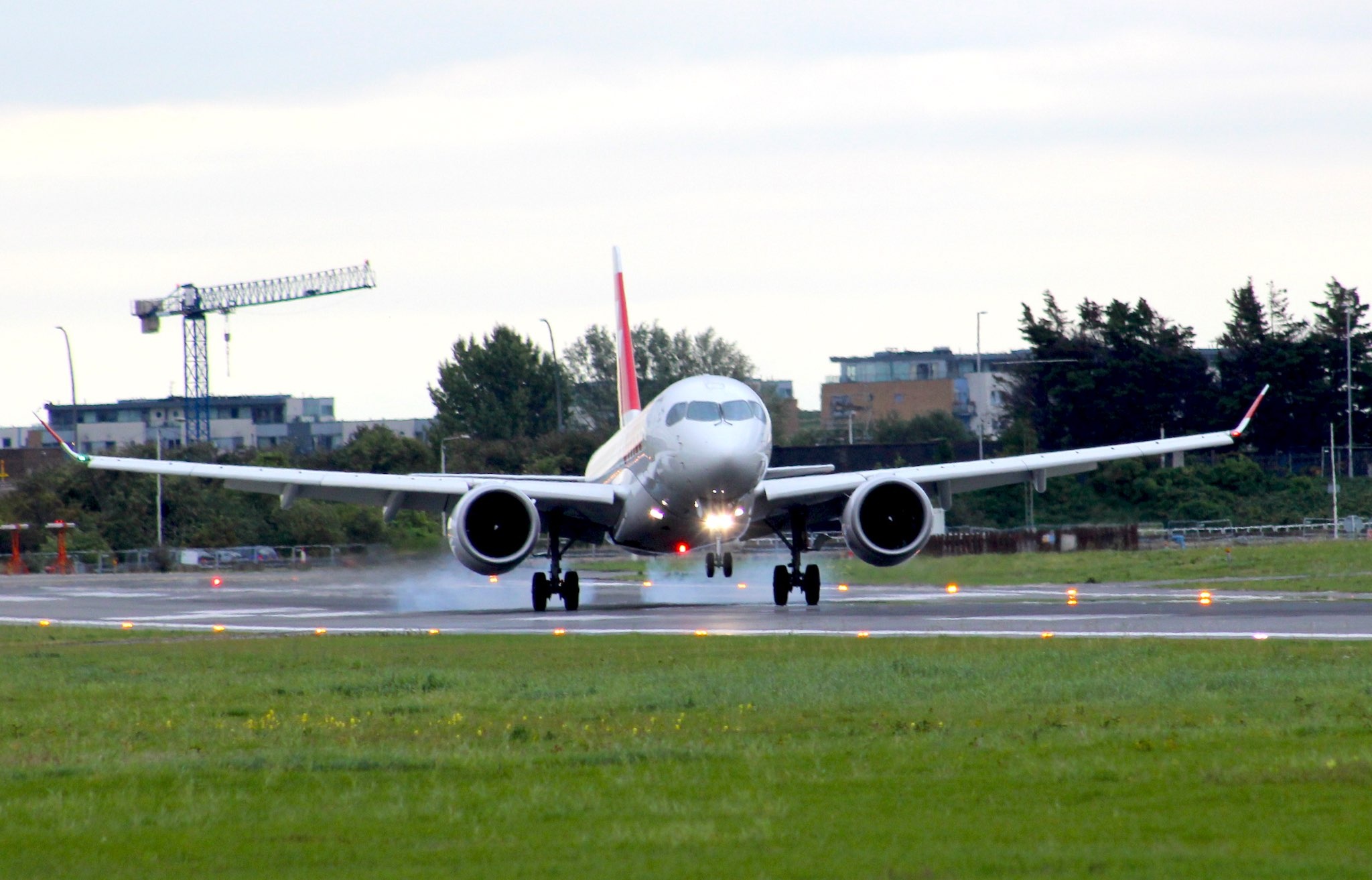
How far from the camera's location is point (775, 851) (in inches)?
292

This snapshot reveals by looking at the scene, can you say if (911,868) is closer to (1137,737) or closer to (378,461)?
(1137,737)

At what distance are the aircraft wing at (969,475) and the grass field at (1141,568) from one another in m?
3.22

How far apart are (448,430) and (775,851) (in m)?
110

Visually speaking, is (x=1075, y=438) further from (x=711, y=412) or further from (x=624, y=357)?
(x=711, y=412)

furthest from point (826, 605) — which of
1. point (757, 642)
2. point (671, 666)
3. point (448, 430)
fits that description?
point (448, 430)

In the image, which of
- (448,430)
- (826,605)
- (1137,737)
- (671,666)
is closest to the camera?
(1137,737)

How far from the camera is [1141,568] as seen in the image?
44469mm

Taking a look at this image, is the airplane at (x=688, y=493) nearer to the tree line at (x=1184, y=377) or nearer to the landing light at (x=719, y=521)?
the landing light at (x=719, y=521)

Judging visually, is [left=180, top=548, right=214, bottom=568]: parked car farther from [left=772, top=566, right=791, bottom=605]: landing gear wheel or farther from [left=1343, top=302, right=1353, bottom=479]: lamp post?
[left=1343, top=302, right=1353, bottom=479]: lamp post

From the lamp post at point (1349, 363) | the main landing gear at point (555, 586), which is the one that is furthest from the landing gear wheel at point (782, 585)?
the lamp post at point (1349, 363)

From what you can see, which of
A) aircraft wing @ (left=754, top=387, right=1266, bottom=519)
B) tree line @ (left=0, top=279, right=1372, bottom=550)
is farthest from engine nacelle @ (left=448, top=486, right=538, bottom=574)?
tree line @ (left=0, top=279, right=1372, bottom=550)

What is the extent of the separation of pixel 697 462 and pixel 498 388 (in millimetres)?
92110

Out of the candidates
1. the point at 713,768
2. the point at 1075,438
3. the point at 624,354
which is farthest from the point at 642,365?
the point at 713,768

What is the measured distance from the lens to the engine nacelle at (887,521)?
3097cm
